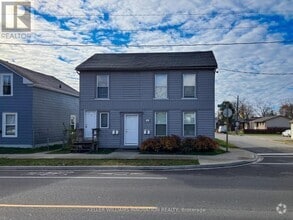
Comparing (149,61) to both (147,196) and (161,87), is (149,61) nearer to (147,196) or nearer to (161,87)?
(161,87)

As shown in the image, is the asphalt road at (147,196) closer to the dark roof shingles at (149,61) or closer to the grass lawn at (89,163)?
the grass lawn at (89,163)

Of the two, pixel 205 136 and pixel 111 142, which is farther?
pixel 111 142

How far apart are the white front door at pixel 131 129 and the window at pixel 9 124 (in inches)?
310

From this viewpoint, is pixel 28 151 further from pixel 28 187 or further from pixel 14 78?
pixel 28 187

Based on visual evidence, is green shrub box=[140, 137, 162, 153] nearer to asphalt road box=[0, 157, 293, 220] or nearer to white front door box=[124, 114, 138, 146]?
white front door box=[124, 114, 138, 146]

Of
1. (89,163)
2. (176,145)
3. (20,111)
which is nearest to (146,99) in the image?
(176,145)

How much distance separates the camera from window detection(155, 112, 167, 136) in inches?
924

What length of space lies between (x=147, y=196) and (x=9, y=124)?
62.4 feet

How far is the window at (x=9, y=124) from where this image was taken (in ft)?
81.6

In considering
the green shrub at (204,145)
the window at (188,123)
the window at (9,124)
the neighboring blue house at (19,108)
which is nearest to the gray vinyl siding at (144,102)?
the window at (188,123)

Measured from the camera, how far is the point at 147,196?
8.72 m

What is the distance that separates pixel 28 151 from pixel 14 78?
5.72 metres


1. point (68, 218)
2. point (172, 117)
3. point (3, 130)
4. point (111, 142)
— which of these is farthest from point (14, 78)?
point (68, 218)

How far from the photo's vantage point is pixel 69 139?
23.4 metres
